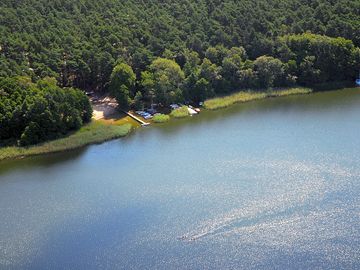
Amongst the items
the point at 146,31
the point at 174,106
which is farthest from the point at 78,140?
the point at 146,31

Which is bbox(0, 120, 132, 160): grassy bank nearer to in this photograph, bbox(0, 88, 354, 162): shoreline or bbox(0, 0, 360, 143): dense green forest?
bbox(0, 88, 354, 162): shoreline

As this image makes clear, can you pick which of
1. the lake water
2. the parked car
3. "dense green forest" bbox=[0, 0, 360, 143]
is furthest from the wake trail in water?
"dense green forest" bbox=[0, 0, 360, 143]

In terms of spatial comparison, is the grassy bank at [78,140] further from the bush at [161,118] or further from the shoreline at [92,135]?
the bush at [161,118]

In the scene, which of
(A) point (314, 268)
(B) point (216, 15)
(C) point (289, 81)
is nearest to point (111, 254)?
(A) point (314, 268)

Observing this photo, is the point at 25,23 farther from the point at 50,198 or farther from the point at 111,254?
the point at 111,254

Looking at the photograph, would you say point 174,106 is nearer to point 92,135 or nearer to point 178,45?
point 178,45

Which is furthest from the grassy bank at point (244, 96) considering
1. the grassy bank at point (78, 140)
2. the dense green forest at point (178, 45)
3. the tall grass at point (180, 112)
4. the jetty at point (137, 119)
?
the grassy bank at point (78, 140)
